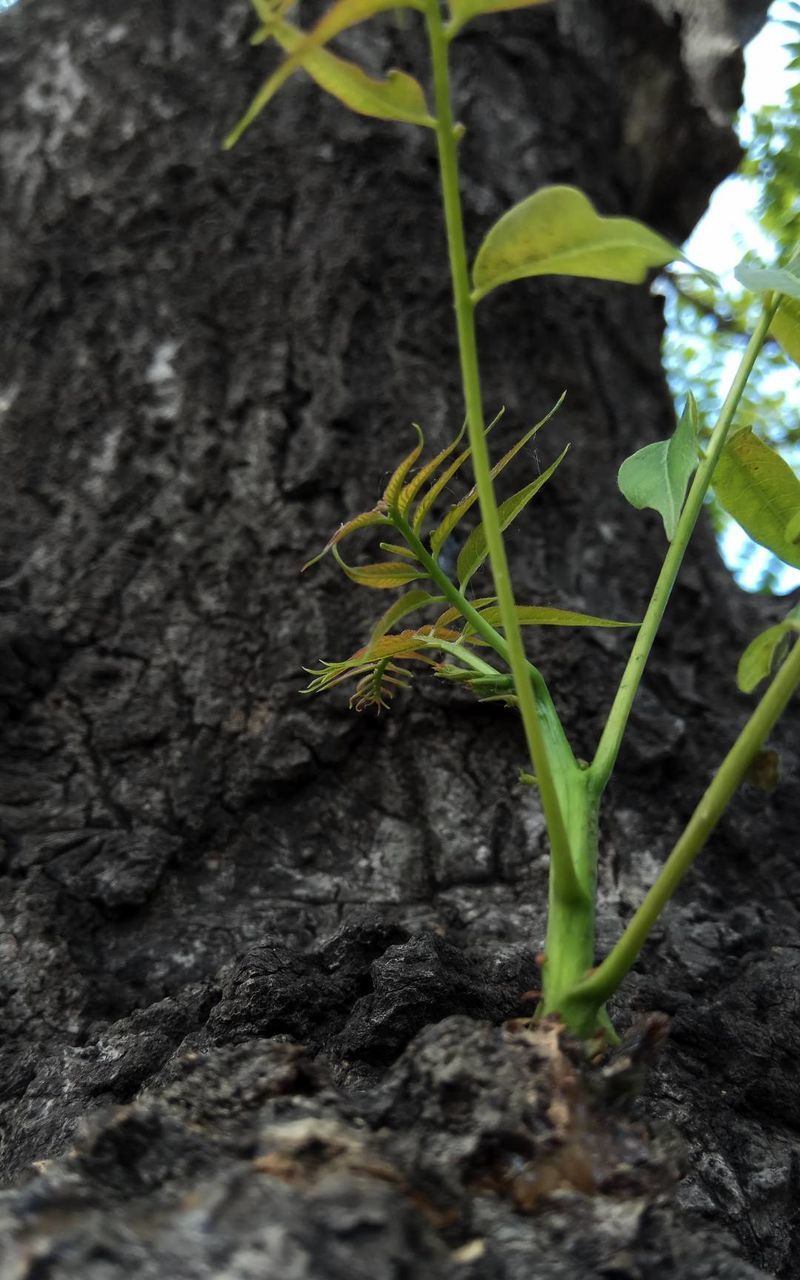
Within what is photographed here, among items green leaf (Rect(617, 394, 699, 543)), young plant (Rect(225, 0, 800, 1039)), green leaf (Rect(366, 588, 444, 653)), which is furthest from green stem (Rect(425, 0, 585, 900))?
green leaf (Rect(617, 394, 699, 543))

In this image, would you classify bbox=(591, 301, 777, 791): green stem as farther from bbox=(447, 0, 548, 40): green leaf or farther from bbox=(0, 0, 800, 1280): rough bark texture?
bbox=(447, 0, 548, 40): green leaf

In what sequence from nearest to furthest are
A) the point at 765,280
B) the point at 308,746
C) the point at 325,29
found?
1. the point at 325,29
2. the point at 765,280
3. the point at 308,746

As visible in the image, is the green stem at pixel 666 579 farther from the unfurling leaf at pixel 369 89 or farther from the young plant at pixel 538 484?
the unfurling leaf at pixel 369 89

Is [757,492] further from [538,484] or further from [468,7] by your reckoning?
[468,7]

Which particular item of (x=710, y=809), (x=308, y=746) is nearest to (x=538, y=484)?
(x=710, y=809)

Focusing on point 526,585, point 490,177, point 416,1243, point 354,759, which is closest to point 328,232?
point 490,177

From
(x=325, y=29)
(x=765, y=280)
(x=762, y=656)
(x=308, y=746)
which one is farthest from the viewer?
(x=308, y=746)
